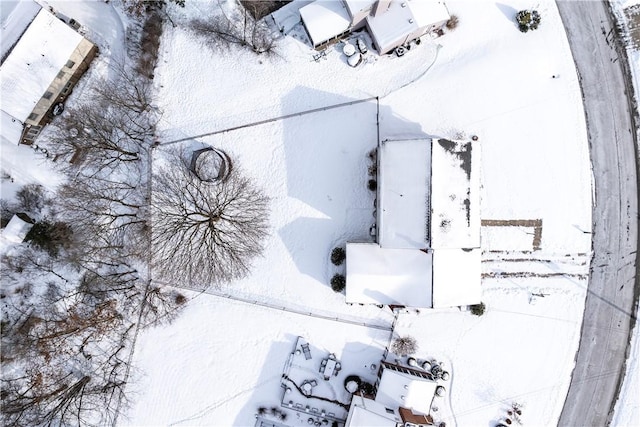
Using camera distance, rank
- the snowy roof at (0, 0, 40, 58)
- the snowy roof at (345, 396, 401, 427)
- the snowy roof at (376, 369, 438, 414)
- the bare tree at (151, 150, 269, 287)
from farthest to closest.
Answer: the bare tree at (151, 150, 269, 287), the snowy roof at (0, 0, 40, 58), the snowy roof at (376, 369, 438, 414), the snowy roof at (345, 396, 401, 427)

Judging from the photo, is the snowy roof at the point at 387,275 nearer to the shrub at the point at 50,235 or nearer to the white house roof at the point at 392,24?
the white house roof at the point at 392,24

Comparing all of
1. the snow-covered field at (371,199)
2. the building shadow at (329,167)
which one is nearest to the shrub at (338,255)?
the building shadow at (329,167)

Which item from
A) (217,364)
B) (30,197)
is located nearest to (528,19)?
(217,364)

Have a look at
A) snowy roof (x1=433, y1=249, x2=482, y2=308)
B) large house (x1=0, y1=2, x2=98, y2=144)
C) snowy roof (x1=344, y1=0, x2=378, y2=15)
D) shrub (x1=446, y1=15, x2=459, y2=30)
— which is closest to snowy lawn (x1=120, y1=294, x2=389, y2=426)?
snowy roof (x1=433, y1=249, x2=482, y2=308)

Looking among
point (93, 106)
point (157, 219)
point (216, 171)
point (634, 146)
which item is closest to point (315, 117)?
point (216, 171)

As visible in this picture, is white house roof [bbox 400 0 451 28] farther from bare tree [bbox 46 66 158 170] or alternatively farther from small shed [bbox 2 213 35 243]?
small shed [bbox 2 213 35 243]

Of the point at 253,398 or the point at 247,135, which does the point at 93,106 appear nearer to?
the point at 247,135

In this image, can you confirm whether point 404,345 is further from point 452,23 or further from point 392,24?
point 452,23
